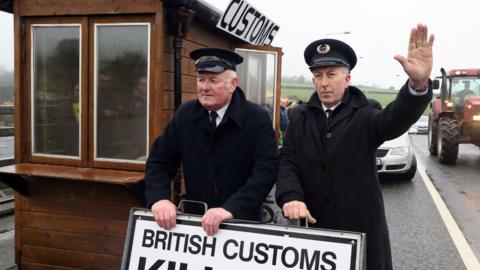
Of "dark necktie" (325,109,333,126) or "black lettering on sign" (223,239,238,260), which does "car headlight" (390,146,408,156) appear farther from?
"black lettering on sign" (223,239,238,260)

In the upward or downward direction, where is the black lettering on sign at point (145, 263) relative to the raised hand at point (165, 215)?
downward

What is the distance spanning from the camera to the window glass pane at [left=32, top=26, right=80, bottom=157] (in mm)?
4359

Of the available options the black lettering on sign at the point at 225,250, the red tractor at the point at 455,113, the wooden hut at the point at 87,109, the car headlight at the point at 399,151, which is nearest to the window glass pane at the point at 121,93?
the wooden hut at the point at 87,109

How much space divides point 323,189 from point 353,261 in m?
0.42

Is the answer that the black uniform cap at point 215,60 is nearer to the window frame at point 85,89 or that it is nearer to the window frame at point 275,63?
the window frame at point 85,89

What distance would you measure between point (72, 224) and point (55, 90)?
4.18ft

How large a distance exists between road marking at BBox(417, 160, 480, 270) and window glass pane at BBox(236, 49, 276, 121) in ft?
9.16

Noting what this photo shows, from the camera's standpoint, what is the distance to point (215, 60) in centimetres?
264

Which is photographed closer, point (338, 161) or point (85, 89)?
point (338, 161)

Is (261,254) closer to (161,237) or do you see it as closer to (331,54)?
(161,237)

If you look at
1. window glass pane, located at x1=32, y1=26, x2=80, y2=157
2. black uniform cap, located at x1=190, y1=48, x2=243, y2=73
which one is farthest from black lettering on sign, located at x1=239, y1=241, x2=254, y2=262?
window glass pane, located at x1=32, y1=26, x2=80, y2=157

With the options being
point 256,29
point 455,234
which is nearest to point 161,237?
point 256,29

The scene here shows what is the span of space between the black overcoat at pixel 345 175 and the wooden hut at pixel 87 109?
192 centimetres

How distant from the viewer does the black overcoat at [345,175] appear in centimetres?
239
